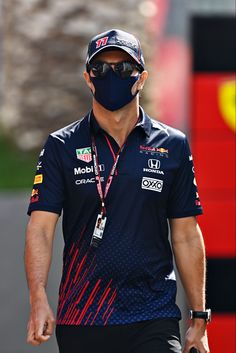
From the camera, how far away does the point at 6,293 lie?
8.81 m

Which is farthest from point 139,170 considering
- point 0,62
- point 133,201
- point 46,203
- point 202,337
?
point 0,62

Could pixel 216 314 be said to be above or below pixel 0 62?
below

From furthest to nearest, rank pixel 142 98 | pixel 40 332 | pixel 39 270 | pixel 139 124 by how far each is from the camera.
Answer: pixel 142 98 < pixel 139 124 < pixel 39 270 < pixel 40 332

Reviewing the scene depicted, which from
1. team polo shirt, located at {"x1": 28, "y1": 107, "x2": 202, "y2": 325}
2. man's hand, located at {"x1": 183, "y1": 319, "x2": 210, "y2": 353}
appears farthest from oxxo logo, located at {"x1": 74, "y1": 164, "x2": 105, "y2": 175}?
man's hand, located at {"x1": 183, "y1": 319, "x2": 210, "y2": 353}

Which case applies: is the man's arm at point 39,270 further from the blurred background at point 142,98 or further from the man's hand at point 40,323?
the blurred background at point 142,98

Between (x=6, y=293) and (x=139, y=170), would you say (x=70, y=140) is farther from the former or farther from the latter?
(x=6, y=293)

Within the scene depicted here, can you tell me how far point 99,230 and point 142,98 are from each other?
459 cm

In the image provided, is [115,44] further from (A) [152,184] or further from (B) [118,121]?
(A) [152,184]

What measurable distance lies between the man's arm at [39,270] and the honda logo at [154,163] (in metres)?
0.49

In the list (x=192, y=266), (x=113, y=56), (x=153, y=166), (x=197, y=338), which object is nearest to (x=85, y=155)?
(x=153, y=166)

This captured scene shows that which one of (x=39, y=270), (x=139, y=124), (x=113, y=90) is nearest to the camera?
(x=39, y=270)

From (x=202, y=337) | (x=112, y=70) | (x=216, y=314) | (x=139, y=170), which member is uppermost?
(x=112, y=70)

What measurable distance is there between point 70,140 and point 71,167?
15cm

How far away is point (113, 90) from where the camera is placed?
14.8 feet
